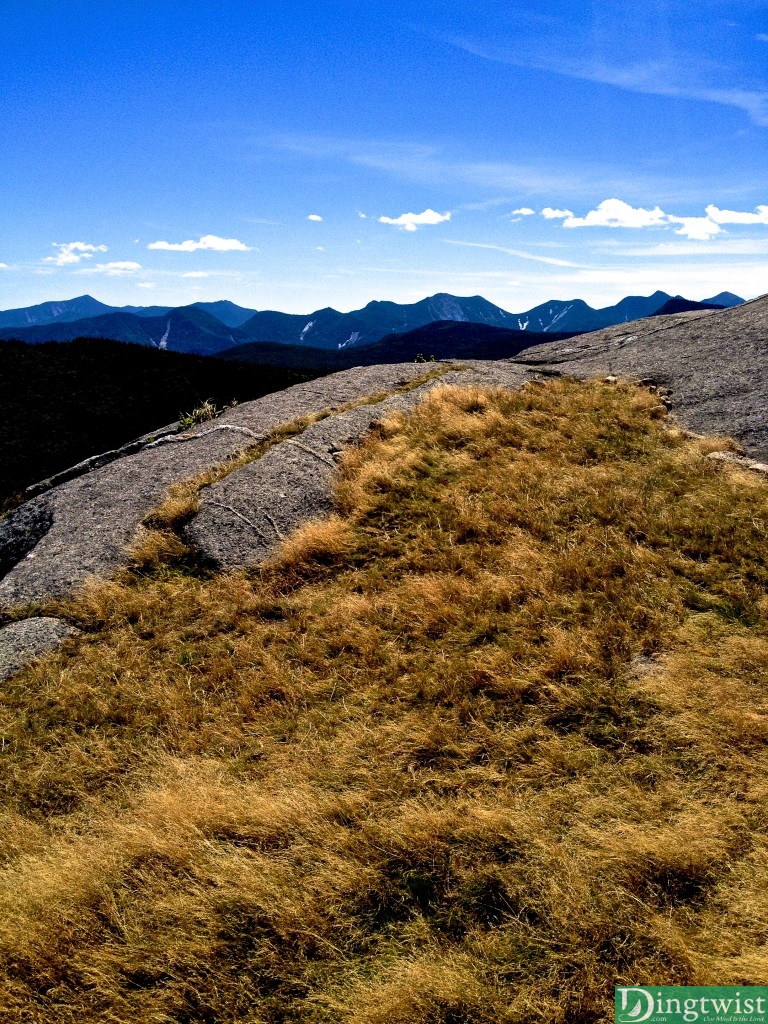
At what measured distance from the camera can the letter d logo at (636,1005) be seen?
3.41 meters

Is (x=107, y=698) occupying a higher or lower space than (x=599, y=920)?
higher

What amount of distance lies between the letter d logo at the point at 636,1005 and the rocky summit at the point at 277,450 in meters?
6.83

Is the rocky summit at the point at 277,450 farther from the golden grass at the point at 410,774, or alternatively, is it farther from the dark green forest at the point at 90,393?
the dark green forest at the point at 90,393

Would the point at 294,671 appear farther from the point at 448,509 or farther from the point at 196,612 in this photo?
the point at 448,509

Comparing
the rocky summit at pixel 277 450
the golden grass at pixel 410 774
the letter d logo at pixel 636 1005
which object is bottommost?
the letter d logo at pixel 636 1005

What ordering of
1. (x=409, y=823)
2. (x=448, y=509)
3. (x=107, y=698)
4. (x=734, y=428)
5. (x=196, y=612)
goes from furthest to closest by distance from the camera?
1. (x=734, y=428)
2. (x=448, y=509)
3. (x=196, y=612)
4. (x=107, y=698)
5. (x=409, y=823)

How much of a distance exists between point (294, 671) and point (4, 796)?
3065 millimetres

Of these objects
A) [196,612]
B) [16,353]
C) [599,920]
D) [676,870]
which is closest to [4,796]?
[196,612]

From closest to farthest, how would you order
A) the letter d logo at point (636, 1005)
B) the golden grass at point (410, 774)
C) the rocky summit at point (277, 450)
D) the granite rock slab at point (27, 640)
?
the letter d logo at point (636, 1005)
the golden grass at point (410, 774)
the granite rock slab at point (27, 640)
the rocky summit at point (277, 450)

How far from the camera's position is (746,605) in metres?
6.86

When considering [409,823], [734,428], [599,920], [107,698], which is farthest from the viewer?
[734,428]

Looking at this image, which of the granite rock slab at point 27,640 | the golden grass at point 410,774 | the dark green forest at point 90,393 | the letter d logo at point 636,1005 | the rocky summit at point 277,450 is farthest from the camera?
the dark green forest at point 90,393

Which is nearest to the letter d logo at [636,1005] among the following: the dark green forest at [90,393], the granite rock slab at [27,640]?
the granite rock slab at [27,640]

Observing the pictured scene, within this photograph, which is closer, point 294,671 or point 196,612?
point 294,671
